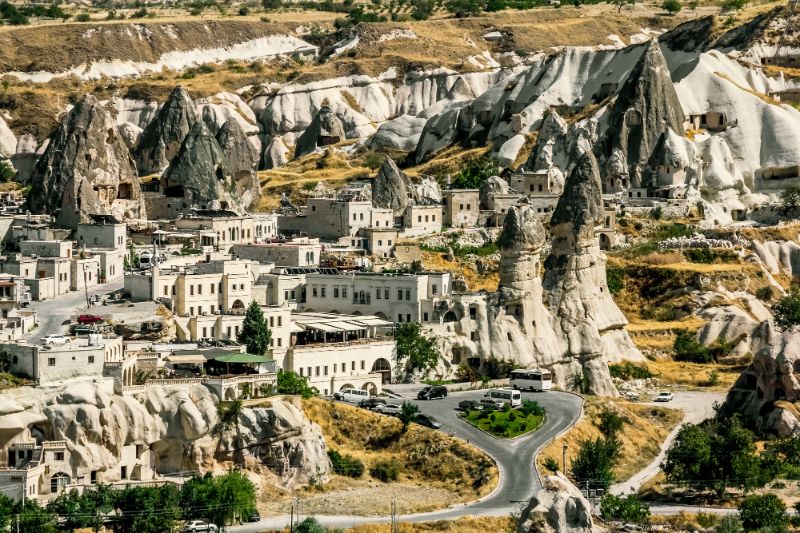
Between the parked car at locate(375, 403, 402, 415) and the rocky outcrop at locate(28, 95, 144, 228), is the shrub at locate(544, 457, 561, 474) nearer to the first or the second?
the parked car at locate(375, 403, 402, 415)

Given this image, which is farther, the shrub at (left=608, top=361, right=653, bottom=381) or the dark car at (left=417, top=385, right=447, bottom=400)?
the shrub at (left=608, top=361, right=653, bottom=381)

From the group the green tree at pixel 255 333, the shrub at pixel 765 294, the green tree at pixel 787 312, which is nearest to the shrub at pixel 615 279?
the shrub at pixel 765 294

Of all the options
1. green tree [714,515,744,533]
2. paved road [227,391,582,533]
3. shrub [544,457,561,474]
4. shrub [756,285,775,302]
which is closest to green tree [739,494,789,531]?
green tree [714,515,744,533]

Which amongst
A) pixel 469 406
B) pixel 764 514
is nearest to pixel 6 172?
pixel 469 406

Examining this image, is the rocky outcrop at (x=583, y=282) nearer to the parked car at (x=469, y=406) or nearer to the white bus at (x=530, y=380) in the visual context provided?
the white bus at (x=530, y=380)

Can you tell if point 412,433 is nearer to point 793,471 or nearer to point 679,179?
point 793,471
